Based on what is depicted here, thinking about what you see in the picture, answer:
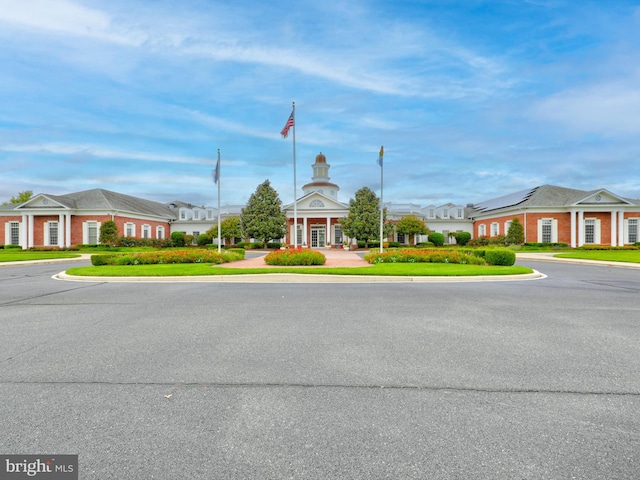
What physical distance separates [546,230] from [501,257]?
2614 centimetres

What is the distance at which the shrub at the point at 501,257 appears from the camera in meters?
18.7

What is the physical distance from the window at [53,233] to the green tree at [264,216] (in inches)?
851

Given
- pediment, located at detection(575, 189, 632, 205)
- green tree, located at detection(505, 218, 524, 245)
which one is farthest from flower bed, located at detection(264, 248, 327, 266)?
pediment, located at detection(575, 189, 632, 205)

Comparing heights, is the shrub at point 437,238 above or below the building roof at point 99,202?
below

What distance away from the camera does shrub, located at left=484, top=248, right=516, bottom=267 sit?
61.5 ft

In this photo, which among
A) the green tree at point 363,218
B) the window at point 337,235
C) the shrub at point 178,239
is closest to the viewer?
the green tree at point 363,218

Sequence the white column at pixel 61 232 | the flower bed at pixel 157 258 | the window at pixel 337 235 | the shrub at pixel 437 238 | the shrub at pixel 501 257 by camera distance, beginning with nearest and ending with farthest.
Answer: the shrub at pixel 501 257 → the flower bed at pixel 157 258 → the white column at pixel 61 232 → the window at pixel 337 235 → the shrub at pixel 437 238

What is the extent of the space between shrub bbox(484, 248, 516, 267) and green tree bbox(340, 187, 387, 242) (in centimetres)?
1852

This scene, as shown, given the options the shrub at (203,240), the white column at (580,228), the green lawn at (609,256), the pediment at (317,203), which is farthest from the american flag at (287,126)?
the white column at (580,228)

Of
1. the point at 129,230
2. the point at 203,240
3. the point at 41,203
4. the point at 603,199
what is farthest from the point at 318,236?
the point at 603,199

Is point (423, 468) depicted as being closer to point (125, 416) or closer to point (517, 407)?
point (517, 407)

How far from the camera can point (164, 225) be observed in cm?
4897

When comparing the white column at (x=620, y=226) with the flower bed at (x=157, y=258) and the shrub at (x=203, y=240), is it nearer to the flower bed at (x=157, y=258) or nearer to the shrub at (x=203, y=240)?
the flower bed at (x=157, y=258)

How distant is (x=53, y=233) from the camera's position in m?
40.7
